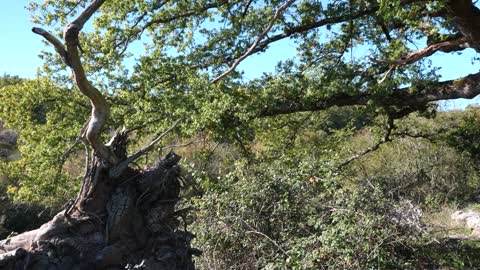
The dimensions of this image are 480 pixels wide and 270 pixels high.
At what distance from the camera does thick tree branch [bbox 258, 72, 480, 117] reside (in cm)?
937

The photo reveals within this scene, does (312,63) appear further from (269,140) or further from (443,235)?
(443,235)

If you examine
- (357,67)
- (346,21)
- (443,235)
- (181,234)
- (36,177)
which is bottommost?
(443,235)

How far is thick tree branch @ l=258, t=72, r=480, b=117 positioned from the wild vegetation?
0.03 meters

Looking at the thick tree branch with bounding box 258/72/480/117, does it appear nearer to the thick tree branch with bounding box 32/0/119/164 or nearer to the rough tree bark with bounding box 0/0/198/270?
the rough tree bark with bounding box 0/0/198/270

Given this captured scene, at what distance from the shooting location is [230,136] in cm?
1018

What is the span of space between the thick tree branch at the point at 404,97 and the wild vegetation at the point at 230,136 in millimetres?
27

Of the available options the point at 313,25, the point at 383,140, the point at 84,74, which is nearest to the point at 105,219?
the point at 84,74

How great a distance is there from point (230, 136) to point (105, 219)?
535 centimetres

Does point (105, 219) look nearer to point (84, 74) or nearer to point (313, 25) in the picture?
point (84, 74)

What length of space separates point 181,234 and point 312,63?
19.9ft

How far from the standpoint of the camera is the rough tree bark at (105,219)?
4707 millimetres

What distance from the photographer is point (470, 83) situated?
9.31 m

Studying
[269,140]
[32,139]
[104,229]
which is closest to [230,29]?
[269,140]

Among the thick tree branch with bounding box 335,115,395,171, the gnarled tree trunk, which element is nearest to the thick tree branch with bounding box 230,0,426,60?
the thick tree branch with bounding box 335,115,395,171
